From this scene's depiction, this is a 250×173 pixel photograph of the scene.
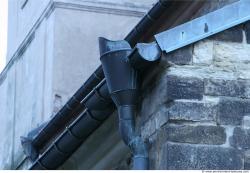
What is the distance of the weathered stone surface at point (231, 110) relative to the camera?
7.05 m

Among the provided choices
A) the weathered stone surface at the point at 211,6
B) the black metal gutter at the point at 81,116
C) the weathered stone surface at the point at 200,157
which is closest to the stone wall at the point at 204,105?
the weathered stone surface at the point at 200,157

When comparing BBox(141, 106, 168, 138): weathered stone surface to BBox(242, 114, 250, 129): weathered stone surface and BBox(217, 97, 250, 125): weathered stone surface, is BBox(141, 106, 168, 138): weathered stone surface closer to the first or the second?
BBox(217, 97, 250, 125): weathered stone surface

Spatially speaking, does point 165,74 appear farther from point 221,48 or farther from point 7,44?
point 7,44

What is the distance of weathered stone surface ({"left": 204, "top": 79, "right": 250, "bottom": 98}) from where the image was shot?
712 centimetres

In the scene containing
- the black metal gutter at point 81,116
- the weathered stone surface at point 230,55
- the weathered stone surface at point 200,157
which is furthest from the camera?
the black metal gutter at point 81,116

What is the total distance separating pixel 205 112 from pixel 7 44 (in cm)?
813

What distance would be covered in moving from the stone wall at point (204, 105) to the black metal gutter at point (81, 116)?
738mm

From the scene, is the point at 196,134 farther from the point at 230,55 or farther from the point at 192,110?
the point at 230,55

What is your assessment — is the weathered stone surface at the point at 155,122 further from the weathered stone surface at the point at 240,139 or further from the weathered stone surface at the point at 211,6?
the weathered stone surface at the point at 211,6

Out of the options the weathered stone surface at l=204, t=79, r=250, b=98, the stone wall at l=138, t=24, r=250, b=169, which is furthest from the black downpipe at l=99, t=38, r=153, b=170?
the weathered stone surface at l=204, t=79, r=250, b=98

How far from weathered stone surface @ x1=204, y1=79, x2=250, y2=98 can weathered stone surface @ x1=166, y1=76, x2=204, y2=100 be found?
0.06m

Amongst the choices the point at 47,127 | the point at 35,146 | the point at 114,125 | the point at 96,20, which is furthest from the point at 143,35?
the point at 96,20

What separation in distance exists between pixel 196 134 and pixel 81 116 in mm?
1790

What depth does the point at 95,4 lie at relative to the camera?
12.8 metres
